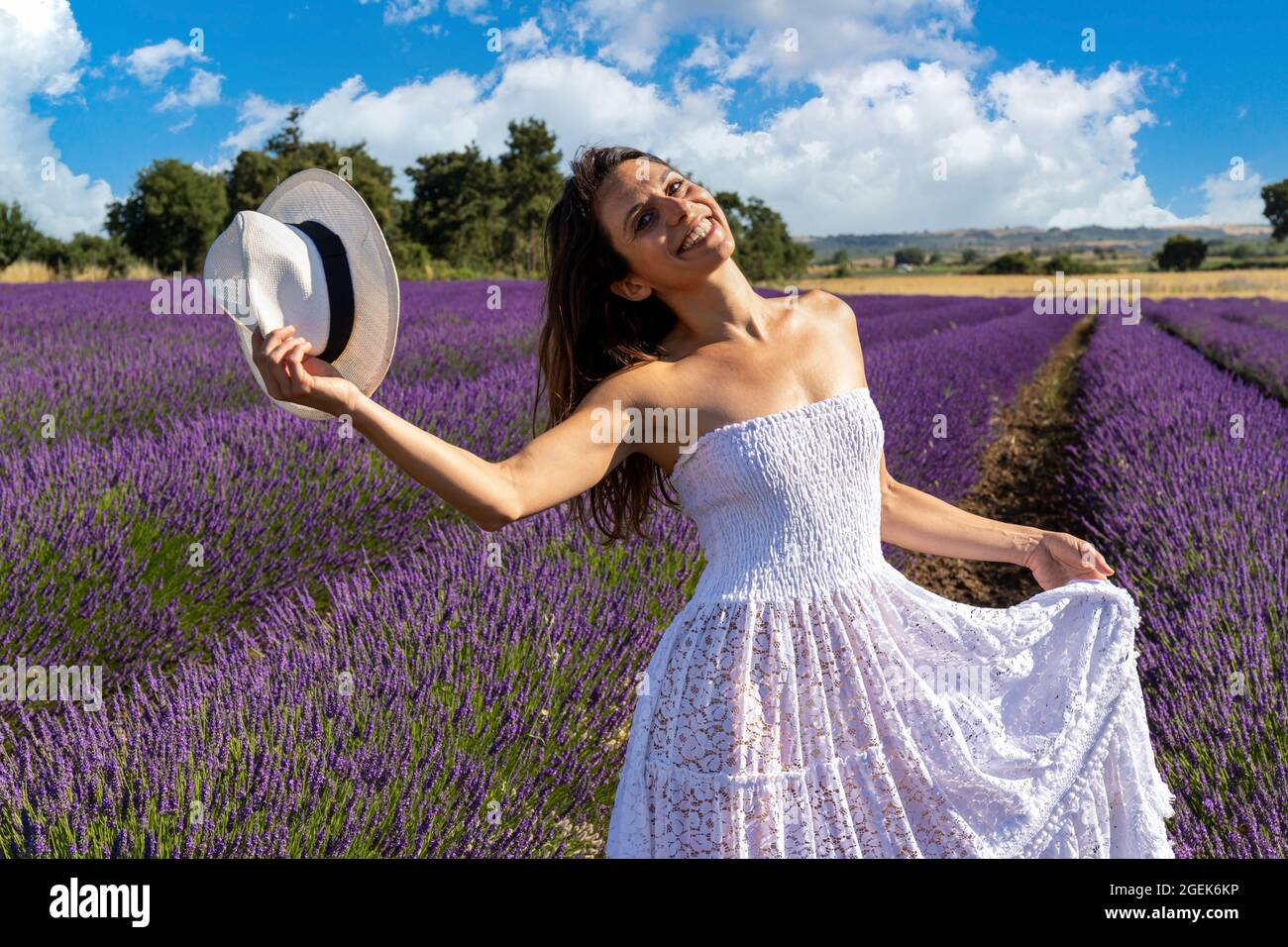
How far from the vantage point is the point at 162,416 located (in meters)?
4.43

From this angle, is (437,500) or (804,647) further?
(437,500)

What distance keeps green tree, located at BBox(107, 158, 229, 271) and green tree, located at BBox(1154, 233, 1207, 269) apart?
6605 centimetres

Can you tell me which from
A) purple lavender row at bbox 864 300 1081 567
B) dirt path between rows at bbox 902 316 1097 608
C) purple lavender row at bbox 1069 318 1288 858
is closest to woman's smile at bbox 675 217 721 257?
purple lavender row at bbox 1069 318 1288 858

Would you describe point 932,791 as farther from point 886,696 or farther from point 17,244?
Result: point 17,244

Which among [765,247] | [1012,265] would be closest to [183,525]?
[765,247]

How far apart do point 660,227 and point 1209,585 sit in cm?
167

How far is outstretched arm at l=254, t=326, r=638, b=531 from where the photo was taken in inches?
43.4

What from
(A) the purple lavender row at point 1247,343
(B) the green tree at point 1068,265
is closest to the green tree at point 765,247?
(B) the green tree at point 1068,265

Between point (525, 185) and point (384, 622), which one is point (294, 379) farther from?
point (525, 185)

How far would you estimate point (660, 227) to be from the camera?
1.36 m

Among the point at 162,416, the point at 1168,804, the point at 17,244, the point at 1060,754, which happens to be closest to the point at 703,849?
the point at 1060,754

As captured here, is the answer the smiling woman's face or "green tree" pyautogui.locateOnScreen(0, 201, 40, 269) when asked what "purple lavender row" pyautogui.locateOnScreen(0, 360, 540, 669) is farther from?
"green tree" pyautogui.locateOnScreen(0, 201, 40, 269)

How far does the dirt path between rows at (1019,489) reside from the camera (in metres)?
3.96

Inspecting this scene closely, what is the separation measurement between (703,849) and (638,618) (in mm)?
983
